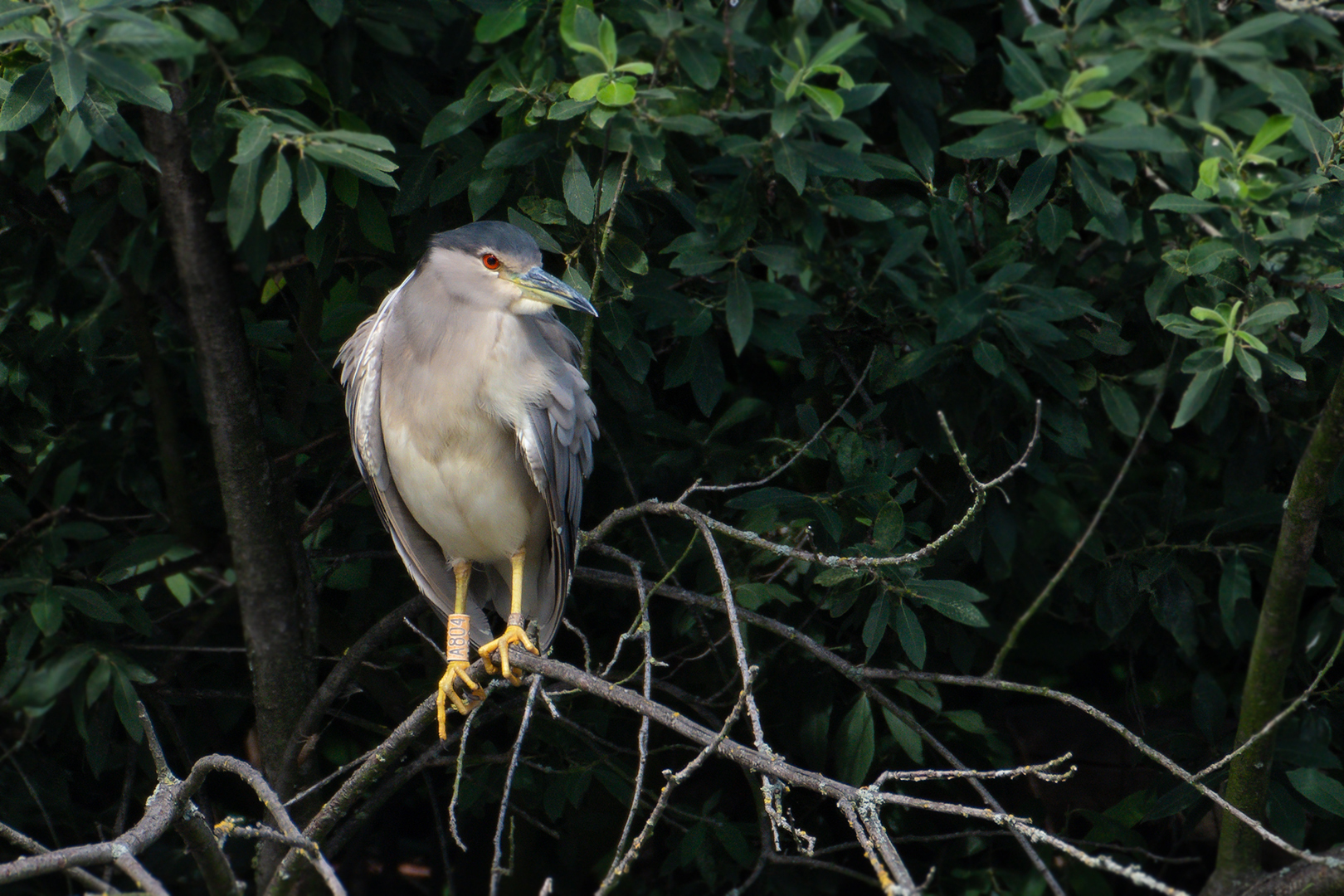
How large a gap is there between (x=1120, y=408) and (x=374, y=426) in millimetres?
1694

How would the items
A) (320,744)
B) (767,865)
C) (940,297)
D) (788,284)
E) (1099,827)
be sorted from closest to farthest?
(940,297) → (788,284) → (1099,827) → (767,865) → (320,744)

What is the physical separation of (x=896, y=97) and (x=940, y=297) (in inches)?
17.7

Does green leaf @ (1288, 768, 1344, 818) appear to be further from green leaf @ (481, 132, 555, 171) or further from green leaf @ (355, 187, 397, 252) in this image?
green leaf @ (355, 187, 397, 252)

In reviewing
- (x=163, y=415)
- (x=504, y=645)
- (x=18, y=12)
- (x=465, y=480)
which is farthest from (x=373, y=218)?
(x=504, y=645)

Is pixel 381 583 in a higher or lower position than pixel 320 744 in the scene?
higher

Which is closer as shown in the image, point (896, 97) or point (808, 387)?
point (896, 97)

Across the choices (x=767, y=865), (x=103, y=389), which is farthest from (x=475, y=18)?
(x=767, y=865)

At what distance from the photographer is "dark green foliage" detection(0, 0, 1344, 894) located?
2068mm

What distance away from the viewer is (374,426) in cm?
259

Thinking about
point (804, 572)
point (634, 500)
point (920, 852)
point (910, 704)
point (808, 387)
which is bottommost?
point (920, 852)

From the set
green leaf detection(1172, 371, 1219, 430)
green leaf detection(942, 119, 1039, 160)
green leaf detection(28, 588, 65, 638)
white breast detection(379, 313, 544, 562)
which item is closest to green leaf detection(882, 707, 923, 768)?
green leaf detection(1172, 371, 1219, 430)

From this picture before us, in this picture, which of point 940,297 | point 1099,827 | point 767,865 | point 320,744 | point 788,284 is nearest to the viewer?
point 940,297

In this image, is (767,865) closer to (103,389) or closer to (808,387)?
(808,387)

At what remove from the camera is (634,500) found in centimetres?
269
